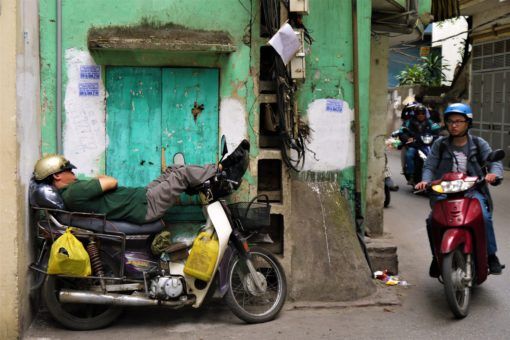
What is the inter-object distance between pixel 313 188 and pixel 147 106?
6.18ft

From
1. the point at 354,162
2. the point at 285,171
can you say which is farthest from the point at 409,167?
the point at 285,171

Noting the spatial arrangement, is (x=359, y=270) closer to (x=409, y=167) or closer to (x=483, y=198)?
(x=483, y=198)

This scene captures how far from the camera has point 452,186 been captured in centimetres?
543

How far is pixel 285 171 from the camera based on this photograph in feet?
20.2

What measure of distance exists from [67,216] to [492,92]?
45.7ft

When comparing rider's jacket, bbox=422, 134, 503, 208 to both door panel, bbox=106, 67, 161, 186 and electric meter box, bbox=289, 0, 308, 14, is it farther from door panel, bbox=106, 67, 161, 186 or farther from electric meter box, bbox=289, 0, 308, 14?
door panel, bbox=106, 67, 161, 186

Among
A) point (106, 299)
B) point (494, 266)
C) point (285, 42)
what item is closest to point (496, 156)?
point (494, 266)

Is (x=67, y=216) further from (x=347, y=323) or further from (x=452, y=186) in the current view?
(x=452, y=186)

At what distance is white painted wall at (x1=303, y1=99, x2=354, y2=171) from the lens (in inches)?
254

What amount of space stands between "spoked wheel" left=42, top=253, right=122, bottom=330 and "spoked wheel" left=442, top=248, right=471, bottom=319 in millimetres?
2786

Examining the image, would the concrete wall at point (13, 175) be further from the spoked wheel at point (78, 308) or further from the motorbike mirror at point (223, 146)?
the motorbike mirror at point (223, 146)

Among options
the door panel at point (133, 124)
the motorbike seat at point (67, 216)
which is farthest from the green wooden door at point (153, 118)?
the motorbike seat at point (67, 216)

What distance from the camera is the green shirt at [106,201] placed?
5148mm

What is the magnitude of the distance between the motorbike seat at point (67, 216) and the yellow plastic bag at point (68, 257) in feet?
0.72
